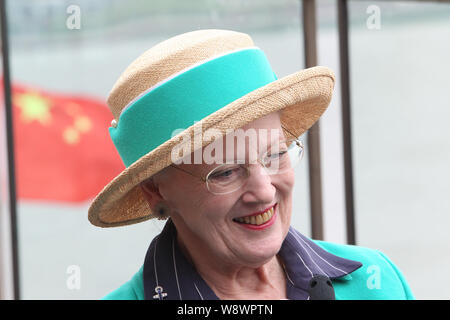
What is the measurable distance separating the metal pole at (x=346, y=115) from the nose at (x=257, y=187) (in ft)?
6.24

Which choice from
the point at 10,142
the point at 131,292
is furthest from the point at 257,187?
the point at 10,142

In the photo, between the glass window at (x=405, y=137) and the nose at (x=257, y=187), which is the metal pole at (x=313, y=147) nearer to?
the glass window at (x=405, y=137)

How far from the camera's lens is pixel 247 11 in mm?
2768

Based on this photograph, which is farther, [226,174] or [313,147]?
[313,147]

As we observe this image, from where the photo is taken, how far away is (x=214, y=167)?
3.37 feet

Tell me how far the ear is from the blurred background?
150 centimetres

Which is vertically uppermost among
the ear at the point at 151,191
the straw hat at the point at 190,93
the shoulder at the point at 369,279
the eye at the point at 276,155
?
the straw hat at the point at 190,93

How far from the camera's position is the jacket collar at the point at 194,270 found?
1.10m

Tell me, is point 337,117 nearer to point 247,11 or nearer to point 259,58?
point 247,11

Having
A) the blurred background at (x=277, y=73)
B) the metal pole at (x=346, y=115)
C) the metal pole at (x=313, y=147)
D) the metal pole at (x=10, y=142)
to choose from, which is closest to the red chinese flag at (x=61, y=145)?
the blurred background at (x=277, y=73)

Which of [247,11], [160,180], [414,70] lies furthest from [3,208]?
[414,70]

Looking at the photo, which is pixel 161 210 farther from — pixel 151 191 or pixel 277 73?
pixel 277 73

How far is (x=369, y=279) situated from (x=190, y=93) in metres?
0.50

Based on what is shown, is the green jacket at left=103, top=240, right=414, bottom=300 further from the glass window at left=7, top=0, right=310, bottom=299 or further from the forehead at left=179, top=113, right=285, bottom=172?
the glass window at left=7, top=0, right=310, bottom=299
